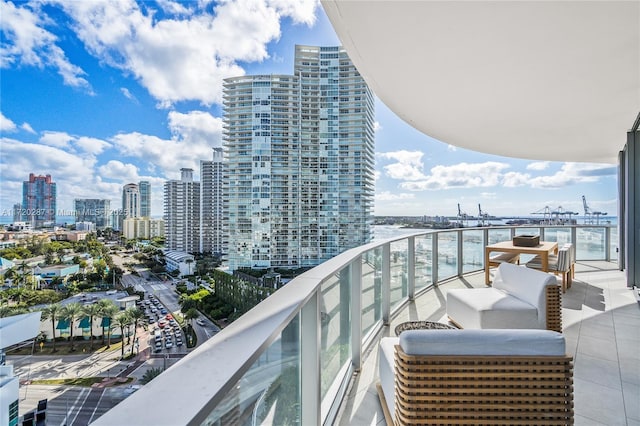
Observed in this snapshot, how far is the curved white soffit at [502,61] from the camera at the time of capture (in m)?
2.58

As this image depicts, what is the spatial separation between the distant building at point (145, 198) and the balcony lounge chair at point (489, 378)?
1260 cm

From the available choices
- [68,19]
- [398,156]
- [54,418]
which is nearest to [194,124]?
[68,19]

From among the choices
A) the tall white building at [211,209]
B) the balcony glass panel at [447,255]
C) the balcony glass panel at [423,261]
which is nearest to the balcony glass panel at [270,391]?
the balcony glass panel at [423,261]

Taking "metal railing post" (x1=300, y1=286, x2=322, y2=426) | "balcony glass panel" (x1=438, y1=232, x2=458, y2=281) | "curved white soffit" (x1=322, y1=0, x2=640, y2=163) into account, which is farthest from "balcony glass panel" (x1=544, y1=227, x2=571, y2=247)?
"metal railing post" (x1=300, y1=286, x2=322, y2=426)

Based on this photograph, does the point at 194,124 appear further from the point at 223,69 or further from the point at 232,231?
the point at 232,231

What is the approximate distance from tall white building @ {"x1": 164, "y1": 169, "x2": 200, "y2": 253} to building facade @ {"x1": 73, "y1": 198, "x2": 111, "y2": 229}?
8.33 feet

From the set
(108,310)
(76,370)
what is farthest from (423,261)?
(108,310)

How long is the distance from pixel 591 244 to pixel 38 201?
14.7 meters

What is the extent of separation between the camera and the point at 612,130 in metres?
5.37

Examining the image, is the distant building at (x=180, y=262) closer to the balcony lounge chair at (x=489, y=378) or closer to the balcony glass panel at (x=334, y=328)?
the balcony glass panel at (x=334, y=328)

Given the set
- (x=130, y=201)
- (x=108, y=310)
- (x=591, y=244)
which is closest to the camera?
(x=108, y=310)

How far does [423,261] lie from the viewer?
16.5ft

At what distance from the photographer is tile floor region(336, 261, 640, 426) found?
2100mm

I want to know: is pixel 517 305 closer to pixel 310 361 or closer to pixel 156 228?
pixel 310 361
